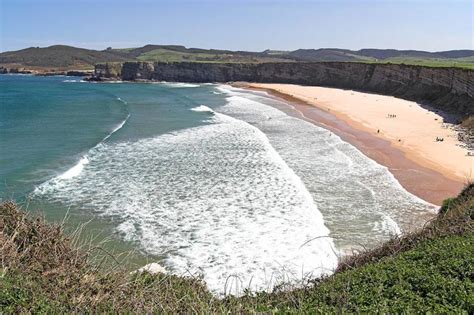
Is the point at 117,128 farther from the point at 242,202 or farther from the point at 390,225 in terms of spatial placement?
the point at 390,225

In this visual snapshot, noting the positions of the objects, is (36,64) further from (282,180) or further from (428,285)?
(428,285)

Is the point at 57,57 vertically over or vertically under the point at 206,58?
over

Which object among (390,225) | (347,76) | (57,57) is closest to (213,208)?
(390,225)

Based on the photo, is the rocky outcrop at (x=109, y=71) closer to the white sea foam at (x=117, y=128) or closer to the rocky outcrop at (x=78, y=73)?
the rocky outcrop at (x=78, y=73)

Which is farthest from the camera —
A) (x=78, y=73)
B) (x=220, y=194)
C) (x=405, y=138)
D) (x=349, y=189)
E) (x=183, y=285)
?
(x=78, y=73)

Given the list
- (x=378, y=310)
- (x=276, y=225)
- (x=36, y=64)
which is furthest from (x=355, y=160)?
(x=36, y=64)

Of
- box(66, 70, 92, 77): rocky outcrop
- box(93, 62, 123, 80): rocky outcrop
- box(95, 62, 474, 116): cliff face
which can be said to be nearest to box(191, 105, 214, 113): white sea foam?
box(95, 62, 474, 116): cliff face

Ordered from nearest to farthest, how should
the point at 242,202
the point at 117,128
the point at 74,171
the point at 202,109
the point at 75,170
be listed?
1. the point at 242,202
2. the point at 74,171
3. the point at 75,170
4. the point at 117,128
5. the point at 202,109
